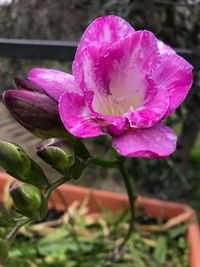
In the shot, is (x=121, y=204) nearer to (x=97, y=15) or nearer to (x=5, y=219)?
(x=97, y=15)

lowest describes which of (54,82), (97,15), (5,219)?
(97,15)

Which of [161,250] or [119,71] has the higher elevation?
[119,71]

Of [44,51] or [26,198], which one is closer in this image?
[26,198]

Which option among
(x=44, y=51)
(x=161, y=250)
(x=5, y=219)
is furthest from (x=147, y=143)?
(x=161, y=250)

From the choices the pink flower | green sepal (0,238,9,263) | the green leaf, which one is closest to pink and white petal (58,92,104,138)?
the pink flower

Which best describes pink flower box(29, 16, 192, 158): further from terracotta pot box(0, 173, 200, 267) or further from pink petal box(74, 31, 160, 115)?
terracotta pot box(0, 173, 200, 267)

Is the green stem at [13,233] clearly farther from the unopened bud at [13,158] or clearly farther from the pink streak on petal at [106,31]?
the pink streak on petal at [106,31]

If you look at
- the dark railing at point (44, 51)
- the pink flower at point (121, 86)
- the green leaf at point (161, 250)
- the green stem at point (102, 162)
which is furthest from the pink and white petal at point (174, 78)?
the green leaf at point (161, 250)
